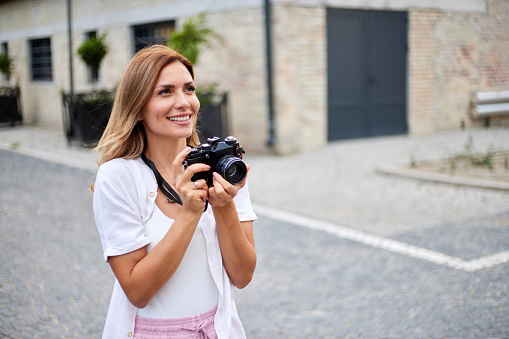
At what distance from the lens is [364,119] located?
13.5 metres

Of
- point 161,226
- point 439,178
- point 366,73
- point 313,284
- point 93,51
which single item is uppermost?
point 93,51

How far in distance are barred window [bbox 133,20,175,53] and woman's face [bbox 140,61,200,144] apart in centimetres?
1262

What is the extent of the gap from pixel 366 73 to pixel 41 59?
12842mm

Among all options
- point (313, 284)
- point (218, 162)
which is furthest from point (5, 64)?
point (218, 162)

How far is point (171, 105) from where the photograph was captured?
1.88 m

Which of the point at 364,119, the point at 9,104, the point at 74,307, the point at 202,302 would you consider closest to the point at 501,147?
the point at 364,119

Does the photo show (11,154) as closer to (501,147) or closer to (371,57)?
(371,57)

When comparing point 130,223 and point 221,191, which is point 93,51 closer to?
point 130,223

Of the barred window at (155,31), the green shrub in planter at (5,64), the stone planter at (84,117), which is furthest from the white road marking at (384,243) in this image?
the green shrub in planter at (5,64)

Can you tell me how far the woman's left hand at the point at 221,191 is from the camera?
66.6 inches

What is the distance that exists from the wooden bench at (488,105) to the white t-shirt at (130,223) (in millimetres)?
15282

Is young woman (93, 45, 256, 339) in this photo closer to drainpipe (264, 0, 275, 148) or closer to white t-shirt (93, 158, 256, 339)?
white t-shirt (93, 158, 256, 339)

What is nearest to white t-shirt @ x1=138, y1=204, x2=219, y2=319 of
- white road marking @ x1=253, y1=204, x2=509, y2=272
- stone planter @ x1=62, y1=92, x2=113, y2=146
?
white road marking @ x1=253, y1=204, x2=509, y2=272

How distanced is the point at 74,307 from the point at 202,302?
8.46ft
